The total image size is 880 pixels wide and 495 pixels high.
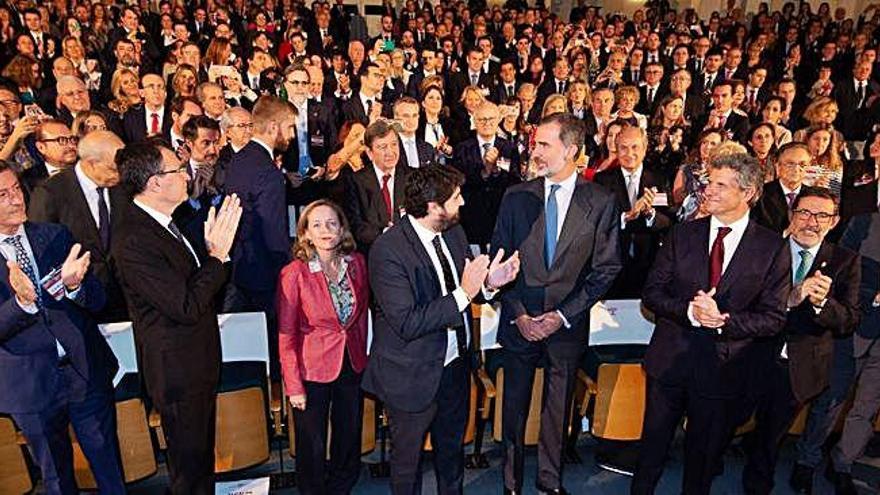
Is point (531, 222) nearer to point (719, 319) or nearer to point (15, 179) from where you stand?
point (719, 319)

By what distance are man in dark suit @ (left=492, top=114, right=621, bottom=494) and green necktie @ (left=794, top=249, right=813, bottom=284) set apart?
0.84 meters

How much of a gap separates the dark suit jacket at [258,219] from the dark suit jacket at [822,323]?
2.60 meters

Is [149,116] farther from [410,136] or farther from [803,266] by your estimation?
[803,266]

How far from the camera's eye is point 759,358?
2.93m

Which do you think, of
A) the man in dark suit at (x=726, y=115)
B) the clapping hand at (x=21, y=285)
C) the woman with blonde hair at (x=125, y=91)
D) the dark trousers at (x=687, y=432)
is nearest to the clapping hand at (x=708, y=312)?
the dark trousers at (x=687, y=432)

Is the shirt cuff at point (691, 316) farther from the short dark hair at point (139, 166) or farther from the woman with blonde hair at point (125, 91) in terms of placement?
the woman with blonde hair at point (125, 91)

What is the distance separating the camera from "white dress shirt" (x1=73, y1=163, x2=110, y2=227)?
3275 mm

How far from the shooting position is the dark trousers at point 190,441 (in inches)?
107

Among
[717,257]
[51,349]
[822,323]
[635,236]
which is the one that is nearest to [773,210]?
[635,236]

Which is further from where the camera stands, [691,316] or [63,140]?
[63,140]

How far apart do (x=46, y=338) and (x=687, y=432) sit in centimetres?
275

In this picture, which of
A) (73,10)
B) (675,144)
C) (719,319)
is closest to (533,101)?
(675,144)

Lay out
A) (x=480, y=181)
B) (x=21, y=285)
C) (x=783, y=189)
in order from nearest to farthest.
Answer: (x=21, y=285)
(x=783, y=189)
(x=480, y=181)

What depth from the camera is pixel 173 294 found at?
2.47 metres
